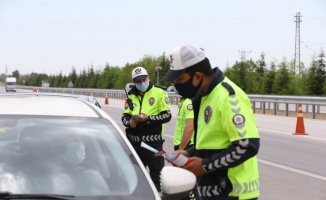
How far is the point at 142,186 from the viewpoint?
11.6 ft

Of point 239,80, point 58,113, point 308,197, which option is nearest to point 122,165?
point 58,113

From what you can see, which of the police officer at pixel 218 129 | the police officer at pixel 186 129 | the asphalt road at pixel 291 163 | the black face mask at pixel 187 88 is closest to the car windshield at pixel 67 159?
the police officer at pixel 218 129

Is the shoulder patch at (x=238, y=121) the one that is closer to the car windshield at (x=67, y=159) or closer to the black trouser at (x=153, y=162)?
the car windshield at (x=67, y=159)

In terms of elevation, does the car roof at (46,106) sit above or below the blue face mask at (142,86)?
below

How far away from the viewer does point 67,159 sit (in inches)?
152

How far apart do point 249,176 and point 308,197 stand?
554 centimetres

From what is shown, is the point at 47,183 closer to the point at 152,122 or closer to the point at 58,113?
the point at 58,113

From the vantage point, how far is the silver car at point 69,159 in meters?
3.47

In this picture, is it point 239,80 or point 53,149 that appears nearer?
point 53,149

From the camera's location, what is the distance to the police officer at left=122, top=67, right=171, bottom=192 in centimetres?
743

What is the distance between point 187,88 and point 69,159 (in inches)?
33.9

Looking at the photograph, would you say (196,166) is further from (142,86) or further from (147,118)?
(142,86)

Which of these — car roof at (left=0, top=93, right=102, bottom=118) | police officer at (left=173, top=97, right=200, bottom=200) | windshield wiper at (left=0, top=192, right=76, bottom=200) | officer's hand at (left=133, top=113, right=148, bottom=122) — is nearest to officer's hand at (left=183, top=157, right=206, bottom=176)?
windshield wiper at (left=0, top=192, right=76, bottom=200)

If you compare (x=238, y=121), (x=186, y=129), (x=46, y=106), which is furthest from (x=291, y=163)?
(x=238, y=121)
